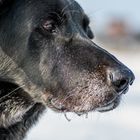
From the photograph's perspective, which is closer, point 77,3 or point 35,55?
point 35,55

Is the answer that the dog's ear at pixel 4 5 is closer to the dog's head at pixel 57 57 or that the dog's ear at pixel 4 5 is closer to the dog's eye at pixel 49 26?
the dog's head at pixel 57 57

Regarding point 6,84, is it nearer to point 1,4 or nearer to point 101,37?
point 1,4

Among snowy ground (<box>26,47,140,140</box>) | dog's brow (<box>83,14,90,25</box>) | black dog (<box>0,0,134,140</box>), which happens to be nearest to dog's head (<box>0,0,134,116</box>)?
black dog (<box>0,0,134,140</box>)

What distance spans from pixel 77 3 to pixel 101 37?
24.0m

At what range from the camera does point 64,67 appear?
4.99 meters

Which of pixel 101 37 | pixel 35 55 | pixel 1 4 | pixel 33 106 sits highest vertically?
pixel 1 4

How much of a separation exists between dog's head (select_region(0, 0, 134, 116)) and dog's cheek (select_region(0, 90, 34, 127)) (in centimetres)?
7

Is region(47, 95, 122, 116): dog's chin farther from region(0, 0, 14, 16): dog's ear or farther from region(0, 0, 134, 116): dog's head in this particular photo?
region(0, 0, 14, 16): dog's ear

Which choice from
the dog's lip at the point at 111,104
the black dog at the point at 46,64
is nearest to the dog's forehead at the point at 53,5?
the black dog at the point at 46,64

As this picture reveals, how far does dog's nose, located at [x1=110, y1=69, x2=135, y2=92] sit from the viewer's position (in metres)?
4.77

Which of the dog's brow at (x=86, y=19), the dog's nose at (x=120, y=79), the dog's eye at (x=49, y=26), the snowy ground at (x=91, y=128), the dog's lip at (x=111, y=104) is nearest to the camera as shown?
the dog's nose at (x=120, y=79)

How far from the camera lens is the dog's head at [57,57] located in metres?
4.89

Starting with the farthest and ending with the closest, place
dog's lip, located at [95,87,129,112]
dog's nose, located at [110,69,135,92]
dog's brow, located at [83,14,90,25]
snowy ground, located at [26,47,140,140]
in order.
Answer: snowy ground, located at [26,47,140,140] < dog's brow, located at [83,14,90,25] < dog's lip, located at [95,87,129,112] < dog's nose, located at [110,69,135,92]

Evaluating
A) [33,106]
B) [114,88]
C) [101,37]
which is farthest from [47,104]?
[101,37]
